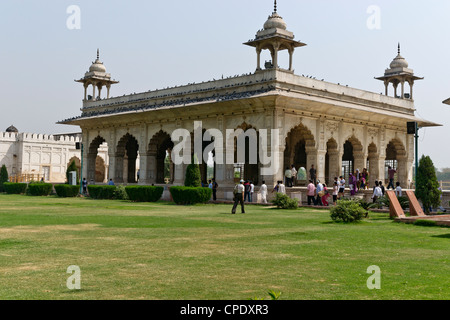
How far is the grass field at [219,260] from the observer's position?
→ 550cm

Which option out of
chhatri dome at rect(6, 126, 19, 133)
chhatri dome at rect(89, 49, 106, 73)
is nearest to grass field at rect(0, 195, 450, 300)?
chhatri dome at rect(89, 49, 106, 73)

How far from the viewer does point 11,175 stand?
160ft

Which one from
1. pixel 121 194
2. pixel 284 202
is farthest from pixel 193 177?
pixel 121 194

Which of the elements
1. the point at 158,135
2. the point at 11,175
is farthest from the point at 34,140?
the point at 158,135

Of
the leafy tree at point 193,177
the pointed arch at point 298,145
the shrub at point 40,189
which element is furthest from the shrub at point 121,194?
the pointed arch at point 298,145

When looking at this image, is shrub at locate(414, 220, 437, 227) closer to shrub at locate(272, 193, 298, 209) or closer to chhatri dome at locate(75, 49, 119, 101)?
shrub at locate(272, 193, 298, 209)

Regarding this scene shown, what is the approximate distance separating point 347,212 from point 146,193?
13065 millimetres

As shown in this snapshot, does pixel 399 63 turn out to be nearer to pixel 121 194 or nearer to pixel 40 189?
pixel 121 194

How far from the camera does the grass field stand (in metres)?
5.50

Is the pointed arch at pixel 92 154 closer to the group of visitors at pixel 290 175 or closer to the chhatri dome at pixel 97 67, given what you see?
the chhatri dome at pixel 97 67

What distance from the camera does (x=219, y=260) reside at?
24.3 feet

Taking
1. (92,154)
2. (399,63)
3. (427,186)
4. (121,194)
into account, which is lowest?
(121,194)

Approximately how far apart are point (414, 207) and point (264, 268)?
9.77 m
